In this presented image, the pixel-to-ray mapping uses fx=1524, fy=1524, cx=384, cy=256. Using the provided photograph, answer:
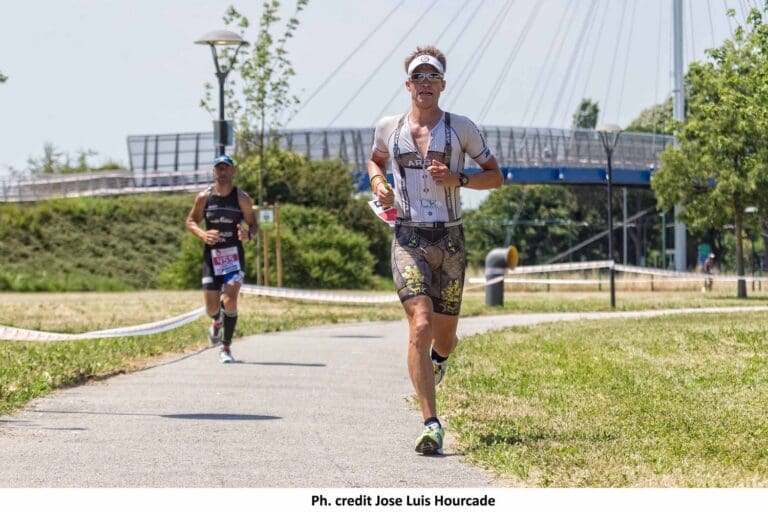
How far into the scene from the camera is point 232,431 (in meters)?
9.22

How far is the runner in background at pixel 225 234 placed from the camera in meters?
15.1

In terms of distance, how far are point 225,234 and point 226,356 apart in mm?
1207

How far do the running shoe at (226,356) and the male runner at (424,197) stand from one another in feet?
20.7

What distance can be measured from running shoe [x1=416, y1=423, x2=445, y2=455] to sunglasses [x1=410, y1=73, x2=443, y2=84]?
201cm

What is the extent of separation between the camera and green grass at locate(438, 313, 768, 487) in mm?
7414

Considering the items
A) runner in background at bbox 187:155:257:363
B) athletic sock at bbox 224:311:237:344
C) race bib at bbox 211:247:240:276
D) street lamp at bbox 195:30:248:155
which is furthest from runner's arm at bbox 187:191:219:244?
street lamp at bbox 195:30:248:155

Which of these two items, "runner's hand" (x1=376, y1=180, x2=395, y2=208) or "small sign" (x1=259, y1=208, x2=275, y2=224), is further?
"small sign" (x1=259, y1=208, x2=275, y2=224)

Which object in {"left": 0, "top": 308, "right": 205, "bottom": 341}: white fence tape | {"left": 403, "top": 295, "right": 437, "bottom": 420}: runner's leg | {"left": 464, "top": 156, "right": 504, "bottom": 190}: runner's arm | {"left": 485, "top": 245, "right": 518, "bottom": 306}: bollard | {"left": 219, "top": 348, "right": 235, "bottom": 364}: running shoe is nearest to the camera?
{"left": 403, "top": 295, "right": 437, "bottom": 420}: runner's leg

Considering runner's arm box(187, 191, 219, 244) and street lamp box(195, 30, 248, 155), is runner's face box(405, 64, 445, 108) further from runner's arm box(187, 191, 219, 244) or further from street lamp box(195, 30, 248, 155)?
street lamp box(195, 30, 248, 155)

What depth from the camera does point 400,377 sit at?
1371 cm

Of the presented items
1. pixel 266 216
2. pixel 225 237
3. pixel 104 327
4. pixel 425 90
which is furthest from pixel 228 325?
pixel 266 216

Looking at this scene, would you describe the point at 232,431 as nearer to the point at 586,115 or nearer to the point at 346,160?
the point at 346,160

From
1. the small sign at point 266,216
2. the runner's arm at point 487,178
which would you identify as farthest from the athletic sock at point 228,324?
the small sign at point 266,216

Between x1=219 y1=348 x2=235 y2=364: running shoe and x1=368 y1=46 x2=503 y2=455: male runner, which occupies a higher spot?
x1=368 y1=46 x2=503 y2=455: male runner
